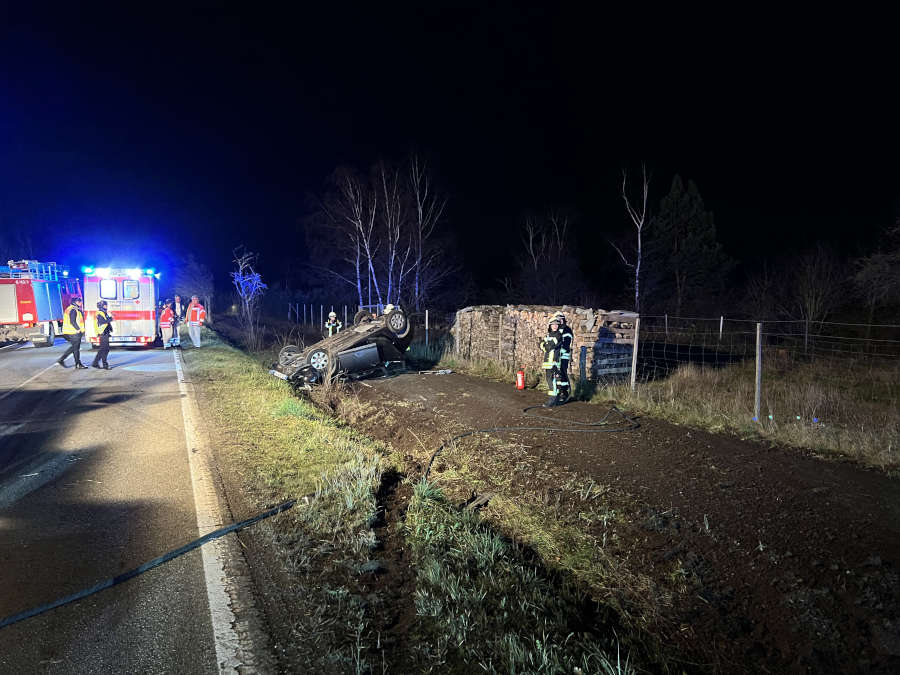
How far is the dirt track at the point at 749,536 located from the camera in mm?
2906

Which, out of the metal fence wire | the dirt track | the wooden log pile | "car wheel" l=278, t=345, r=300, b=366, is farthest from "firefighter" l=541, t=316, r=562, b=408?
"car wheel" l=278, t=345, r=300, b=366

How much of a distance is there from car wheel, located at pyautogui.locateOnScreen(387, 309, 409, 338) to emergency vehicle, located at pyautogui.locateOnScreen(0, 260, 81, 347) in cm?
1521

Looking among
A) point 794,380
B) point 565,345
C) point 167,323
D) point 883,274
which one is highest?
point 883,274

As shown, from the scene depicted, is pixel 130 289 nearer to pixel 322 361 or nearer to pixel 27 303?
pixel 27 303

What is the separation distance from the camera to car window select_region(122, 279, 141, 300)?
17.6 metres

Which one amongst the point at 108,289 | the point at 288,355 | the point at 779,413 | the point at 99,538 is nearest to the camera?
the point at 99,538

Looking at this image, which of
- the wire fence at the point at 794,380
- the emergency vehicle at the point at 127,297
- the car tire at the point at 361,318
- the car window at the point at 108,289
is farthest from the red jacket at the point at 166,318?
the wire fence at the point at 794,380

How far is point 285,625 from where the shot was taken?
295cm

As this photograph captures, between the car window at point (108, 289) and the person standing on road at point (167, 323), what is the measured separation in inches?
64.0

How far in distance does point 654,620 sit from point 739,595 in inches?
27.7

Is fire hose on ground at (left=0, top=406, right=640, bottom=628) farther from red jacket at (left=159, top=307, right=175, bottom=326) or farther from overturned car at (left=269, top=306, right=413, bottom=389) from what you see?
red jacket at (left=159, top=307, right=175, bottom=326)

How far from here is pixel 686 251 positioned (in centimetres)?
3012

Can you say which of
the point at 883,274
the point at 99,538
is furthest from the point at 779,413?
the point at 99,538

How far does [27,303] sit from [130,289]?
4.08 metres
